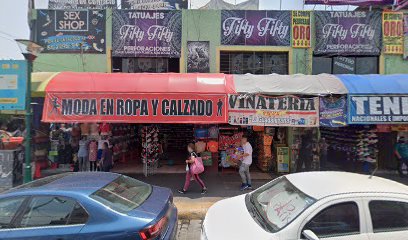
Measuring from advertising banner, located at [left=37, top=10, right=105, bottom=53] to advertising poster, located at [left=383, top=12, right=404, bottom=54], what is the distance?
33.9 ft

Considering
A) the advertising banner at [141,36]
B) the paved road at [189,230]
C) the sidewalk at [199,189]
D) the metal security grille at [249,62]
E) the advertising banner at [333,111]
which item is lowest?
the paved road at [189,230]

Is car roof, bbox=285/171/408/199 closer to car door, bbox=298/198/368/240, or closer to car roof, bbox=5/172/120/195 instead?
car door, bbox=298/198/368/240

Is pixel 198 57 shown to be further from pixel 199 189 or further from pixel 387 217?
pixel 387 217

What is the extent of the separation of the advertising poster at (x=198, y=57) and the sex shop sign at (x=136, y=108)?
2.97 m

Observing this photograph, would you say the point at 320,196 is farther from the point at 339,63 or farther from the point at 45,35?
the point at 45,35

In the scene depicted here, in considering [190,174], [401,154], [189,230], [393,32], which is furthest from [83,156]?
[393,32]

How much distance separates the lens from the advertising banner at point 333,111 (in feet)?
29.1

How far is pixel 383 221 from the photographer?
3662mm

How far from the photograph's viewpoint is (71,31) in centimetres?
1146

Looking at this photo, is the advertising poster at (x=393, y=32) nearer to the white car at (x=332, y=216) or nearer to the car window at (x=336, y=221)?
the white car at (x=332, y=216)

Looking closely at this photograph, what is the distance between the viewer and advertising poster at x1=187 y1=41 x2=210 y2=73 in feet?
37.7

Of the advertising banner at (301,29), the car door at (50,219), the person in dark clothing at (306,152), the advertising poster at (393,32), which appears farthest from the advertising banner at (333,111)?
the car door at (50,219)

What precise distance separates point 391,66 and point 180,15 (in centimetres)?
799

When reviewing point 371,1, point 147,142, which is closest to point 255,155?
point 147,142
